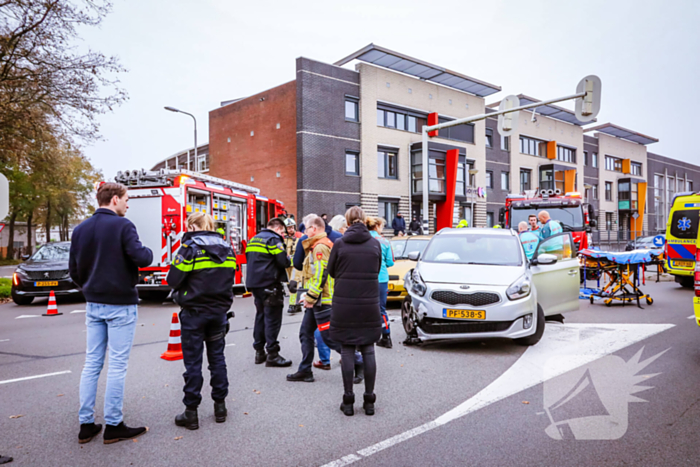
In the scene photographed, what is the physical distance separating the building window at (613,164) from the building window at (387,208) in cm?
3294

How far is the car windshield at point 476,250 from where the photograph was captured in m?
7.41

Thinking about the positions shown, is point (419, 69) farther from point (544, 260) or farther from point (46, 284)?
point (544, 260)

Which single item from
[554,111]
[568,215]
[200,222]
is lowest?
[200,222]

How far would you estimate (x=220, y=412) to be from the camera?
4223 millimetres

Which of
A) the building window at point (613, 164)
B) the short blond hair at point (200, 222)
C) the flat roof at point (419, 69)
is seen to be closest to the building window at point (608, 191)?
the building window at point (613, 164)

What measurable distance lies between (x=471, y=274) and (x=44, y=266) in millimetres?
11176

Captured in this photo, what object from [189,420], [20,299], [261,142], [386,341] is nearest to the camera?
[189,420]

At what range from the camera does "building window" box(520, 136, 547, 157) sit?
4200cm

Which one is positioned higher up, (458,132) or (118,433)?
(458,132)

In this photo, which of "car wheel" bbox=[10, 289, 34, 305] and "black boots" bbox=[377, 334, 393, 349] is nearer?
"black boots" bbox=[377, 334, 393, 349]

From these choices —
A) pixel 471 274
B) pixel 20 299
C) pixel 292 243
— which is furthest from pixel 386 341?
pixel 20 299

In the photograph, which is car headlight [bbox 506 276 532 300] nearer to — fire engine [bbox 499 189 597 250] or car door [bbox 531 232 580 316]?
car door [bbox 531 232 580 316]

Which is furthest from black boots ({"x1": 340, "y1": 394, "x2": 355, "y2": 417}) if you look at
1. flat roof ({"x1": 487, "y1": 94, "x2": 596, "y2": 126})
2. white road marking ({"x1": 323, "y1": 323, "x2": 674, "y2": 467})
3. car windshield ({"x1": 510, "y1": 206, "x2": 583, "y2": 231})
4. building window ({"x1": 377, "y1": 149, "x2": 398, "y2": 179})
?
flat roof ({"x1": 487, "y1": 94, "x2": 596, "y2": 126})

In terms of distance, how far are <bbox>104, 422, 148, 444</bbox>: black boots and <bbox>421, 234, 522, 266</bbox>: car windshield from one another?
4.92 m
